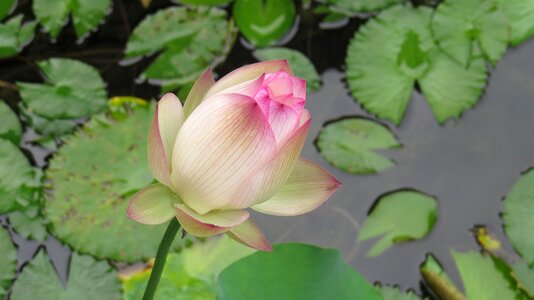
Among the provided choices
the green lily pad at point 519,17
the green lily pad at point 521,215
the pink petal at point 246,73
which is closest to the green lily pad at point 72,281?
the pink petal at point 246,73

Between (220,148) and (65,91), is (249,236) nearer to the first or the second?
(220,148)

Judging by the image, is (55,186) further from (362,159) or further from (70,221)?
(362,159)

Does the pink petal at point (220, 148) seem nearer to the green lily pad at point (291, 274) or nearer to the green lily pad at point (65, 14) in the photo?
the green lily pad at point (291, 274)

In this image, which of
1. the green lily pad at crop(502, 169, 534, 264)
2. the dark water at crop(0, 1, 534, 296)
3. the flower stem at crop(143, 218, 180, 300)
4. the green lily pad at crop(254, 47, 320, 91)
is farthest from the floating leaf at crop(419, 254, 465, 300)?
the flower stem at crop(143, 218, 180, 300)

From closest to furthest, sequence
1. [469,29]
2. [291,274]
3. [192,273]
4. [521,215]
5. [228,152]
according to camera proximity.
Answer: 1. [228,152]
2. [291,274]
3. [192,273]
4. [521,215]
5. [469,29]

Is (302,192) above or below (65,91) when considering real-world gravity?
above

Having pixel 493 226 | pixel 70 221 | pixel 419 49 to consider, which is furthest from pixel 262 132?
pixel 419 49

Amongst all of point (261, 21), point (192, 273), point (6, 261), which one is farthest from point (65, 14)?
point (192, 273)
